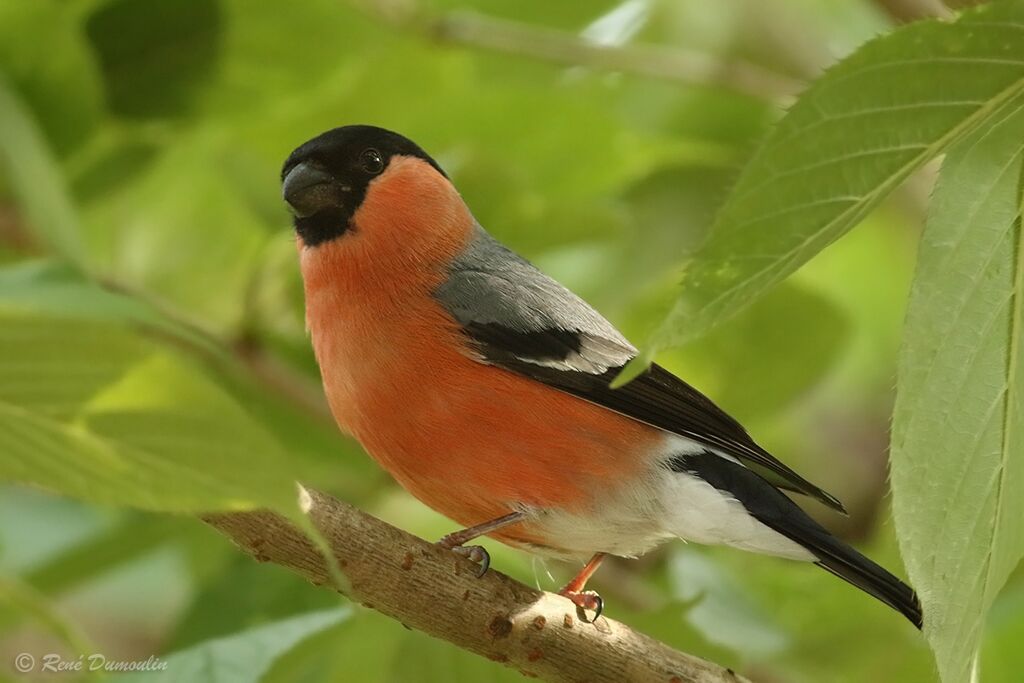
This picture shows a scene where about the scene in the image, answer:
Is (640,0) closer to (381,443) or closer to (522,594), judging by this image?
(381,443)

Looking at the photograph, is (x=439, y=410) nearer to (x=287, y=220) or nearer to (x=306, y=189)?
(x=306, y=189)

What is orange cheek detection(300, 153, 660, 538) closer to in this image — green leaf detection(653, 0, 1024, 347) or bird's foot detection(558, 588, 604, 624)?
bird's foot detection(558, 588, 604, 624)

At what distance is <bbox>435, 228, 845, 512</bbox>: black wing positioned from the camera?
3.51 meters

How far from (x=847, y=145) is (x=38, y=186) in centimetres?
221

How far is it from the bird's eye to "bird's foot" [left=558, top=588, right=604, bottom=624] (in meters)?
1.47

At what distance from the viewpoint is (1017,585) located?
14.1 feet

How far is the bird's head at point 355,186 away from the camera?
153 inches

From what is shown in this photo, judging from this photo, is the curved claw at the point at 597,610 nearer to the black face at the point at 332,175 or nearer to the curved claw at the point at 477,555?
the curved claw at the point at 477,555

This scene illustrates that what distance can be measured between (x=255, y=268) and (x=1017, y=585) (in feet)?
9.16

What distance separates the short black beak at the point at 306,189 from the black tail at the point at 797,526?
133 centimetres

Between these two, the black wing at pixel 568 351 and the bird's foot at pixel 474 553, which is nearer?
the bird's foot at pixel 474 553

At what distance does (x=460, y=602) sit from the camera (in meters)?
2.74

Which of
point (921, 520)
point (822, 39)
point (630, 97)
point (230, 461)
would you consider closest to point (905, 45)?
point (921, 520)

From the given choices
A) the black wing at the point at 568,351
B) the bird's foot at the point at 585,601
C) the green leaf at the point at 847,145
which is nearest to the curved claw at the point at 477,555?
the bird's foot at the point at 585,601
